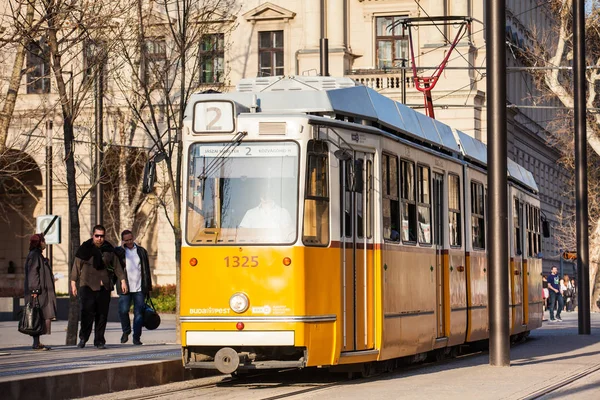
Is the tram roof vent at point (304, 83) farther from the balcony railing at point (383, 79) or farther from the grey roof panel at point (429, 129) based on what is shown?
the balcony railing at point (383, 79)

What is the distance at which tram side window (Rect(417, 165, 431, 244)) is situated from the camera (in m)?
17.4

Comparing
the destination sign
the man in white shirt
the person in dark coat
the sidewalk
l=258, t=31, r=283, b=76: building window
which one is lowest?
the sidewalk

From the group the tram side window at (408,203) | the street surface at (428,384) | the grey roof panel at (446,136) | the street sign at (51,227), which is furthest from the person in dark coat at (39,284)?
the street sign at (51,227)

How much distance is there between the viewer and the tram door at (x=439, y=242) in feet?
59.3

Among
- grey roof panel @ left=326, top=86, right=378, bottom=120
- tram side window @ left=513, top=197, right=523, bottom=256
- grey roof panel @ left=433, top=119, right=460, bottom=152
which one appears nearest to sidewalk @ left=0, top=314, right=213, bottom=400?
grey roof panel @ left=326, top=86, right=378, bottom=120

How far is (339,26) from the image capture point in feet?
177

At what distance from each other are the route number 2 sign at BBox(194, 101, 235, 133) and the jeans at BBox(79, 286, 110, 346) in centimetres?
483

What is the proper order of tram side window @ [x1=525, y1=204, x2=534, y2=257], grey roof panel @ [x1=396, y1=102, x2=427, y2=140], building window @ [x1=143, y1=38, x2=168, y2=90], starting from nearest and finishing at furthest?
1. grey roof panel @ [x1=396, y1=102, x2=427, y2=140]
2. building window @ [x1=143, y1=38, x2=168, y2=90]
3. tram side window @ [x1=525, y1=204, x2=534, y2=257]

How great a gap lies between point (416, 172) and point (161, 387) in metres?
4.29

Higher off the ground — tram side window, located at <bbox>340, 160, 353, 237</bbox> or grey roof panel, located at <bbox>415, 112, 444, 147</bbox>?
grey roof panel, located at <bbox>415, 112, 444, 147</bbox>

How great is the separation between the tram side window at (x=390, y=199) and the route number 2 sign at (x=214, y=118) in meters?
2.03

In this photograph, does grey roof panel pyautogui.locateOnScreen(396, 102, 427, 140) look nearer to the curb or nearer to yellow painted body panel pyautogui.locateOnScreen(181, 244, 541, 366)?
yellow painted body panel pyautogui.locateOnScreen(181, 244, 541, 366)

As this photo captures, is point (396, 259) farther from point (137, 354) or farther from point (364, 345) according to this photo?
point (137, 354)

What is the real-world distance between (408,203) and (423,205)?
729mm
